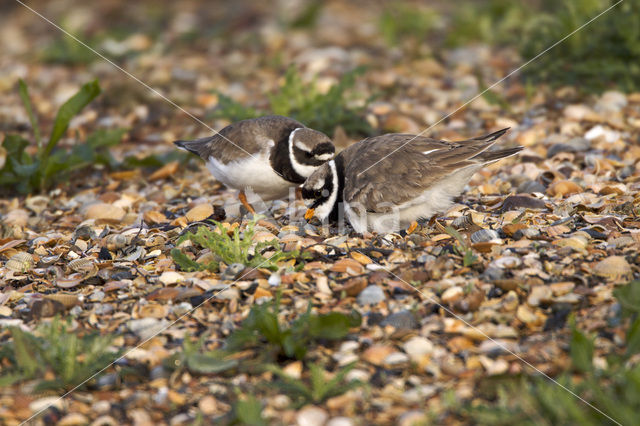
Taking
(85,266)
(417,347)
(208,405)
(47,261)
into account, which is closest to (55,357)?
(208,405)

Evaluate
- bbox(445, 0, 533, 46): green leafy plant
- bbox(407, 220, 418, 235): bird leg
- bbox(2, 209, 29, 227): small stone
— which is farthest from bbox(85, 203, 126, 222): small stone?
bbox(445, 0, 533, 46): green leafy plant

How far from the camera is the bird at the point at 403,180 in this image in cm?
544

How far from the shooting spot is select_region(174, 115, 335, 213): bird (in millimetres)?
6223

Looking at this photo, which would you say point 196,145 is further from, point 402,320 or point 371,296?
point 402,320

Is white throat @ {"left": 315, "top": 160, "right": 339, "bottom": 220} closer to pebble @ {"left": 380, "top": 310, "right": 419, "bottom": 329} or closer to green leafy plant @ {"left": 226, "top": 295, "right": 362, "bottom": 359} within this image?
pebble @ {"left": 380, "top": 310, "right": 419, "bottom": 329}

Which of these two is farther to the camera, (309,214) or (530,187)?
(530,187)

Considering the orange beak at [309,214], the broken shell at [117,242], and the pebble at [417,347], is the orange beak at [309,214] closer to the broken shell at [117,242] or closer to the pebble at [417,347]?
the broken shell at [117,242]

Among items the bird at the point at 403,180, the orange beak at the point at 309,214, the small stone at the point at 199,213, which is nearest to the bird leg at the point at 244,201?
Answer: the small stone at the point at 199,213

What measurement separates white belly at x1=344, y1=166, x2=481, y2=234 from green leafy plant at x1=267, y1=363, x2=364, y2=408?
6.62 feet

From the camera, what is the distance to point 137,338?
13.7 ft

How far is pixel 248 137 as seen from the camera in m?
6.43

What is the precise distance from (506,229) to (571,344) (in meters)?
1.66

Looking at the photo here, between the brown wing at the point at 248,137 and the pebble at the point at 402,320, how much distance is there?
266 centimetres

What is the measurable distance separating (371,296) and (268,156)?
2.34 metres
